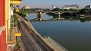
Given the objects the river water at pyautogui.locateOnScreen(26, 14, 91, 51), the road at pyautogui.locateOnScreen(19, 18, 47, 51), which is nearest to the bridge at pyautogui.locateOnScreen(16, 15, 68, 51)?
the road at pyautogui.locateOnScreen(19, 18, 47, 51)

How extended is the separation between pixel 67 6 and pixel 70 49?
62911 millimetres

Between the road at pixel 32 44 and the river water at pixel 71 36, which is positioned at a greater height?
the road at pixel 32 44

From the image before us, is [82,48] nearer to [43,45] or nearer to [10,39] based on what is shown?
[43,45]

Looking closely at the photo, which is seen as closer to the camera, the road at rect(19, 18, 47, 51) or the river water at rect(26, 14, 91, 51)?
the road at rect(19, 18, 47, 51)

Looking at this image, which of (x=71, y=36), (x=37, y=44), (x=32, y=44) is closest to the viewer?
(x=32, y=44)

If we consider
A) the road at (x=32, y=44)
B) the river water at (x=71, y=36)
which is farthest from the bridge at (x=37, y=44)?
the river water at (x=71, y=36)

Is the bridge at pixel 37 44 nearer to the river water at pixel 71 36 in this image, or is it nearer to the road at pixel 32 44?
the road at pixel 32 44

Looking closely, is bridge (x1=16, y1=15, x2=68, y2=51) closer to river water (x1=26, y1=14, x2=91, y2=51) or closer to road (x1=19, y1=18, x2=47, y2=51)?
road (x1=19, y1=18, x2=47, y2=51)

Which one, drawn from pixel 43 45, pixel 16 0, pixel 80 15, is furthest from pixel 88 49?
pixel 80 15

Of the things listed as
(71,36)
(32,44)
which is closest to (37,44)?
(32,44)

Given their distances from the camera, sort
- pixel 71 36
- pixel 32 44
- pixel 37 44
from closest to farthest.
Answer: pixel 32 44, pixel 37 44, pixel 71 36

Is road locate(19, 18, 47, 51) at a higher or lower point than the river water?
higher

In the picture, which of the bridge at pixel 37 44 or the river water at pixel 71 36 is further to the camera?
the river water at pixel 71 36

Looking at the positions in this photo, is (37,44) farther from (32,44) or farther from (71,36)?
(71,36)
